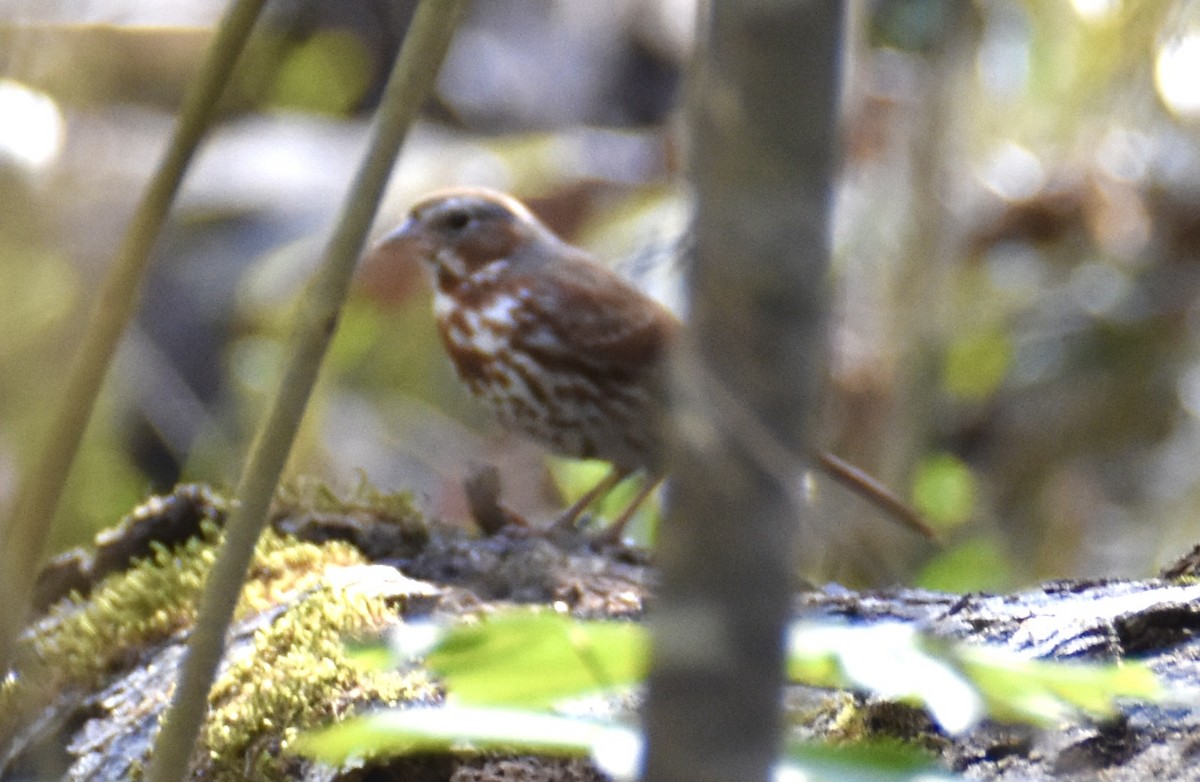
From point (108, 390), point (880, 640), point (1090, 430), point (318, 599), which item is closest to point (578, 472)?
point (108, 390)

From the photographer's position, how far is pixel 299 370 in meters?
1.04

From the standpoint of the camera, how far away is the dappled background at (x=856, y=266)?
13.8 feet

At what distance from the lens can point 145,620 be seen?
6.69 ft

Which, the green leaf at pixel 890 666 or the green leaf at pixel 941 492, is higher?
the green leaf at pixel 890 666

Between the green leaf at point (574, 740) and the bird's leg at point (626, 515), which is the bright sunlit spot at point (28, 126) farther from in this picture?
the green leaf at point (574, 740)

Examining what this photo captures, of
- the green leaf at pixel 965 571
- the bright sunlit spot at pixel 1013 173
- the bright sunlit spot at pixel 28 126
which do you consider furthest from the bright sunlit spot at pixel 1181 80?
the bright sunlit spot at pixel 28 126

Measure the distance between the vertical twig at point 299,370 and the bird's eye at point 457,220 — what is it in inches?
106

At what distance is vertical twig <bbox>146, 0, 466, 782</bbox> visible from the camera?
101 cm

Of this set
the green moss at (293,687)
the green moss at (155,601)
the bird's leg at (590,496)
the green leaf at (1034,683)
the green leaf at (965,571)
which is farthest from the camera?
the green leaf at (965,571)

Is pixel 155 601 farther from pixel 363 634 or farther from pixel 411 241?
pixel 411 241

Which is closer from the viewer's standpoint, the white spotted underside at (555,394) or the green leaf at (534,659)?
the green leaf at (534,659)

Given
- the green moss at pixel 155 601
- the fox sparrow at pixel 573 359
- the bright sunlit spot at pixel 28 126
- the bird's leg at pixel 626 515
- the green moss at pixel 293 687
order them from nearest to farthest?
the green moss at pixel 293 687 < the green moss at pixel 155 601 < the bird's leg at pixel 626 515 < the fox sparrow at pixel 573 359 < the bright sunlit spot at pixel 28 126

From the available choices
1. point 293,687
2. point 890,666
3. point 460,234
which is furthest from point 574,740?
point 460,234

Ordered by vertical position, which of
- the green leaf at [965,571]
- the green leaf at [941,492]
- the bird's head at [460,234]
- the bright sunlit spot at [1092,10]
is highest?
the bright sunlit spot at [1092,10]
